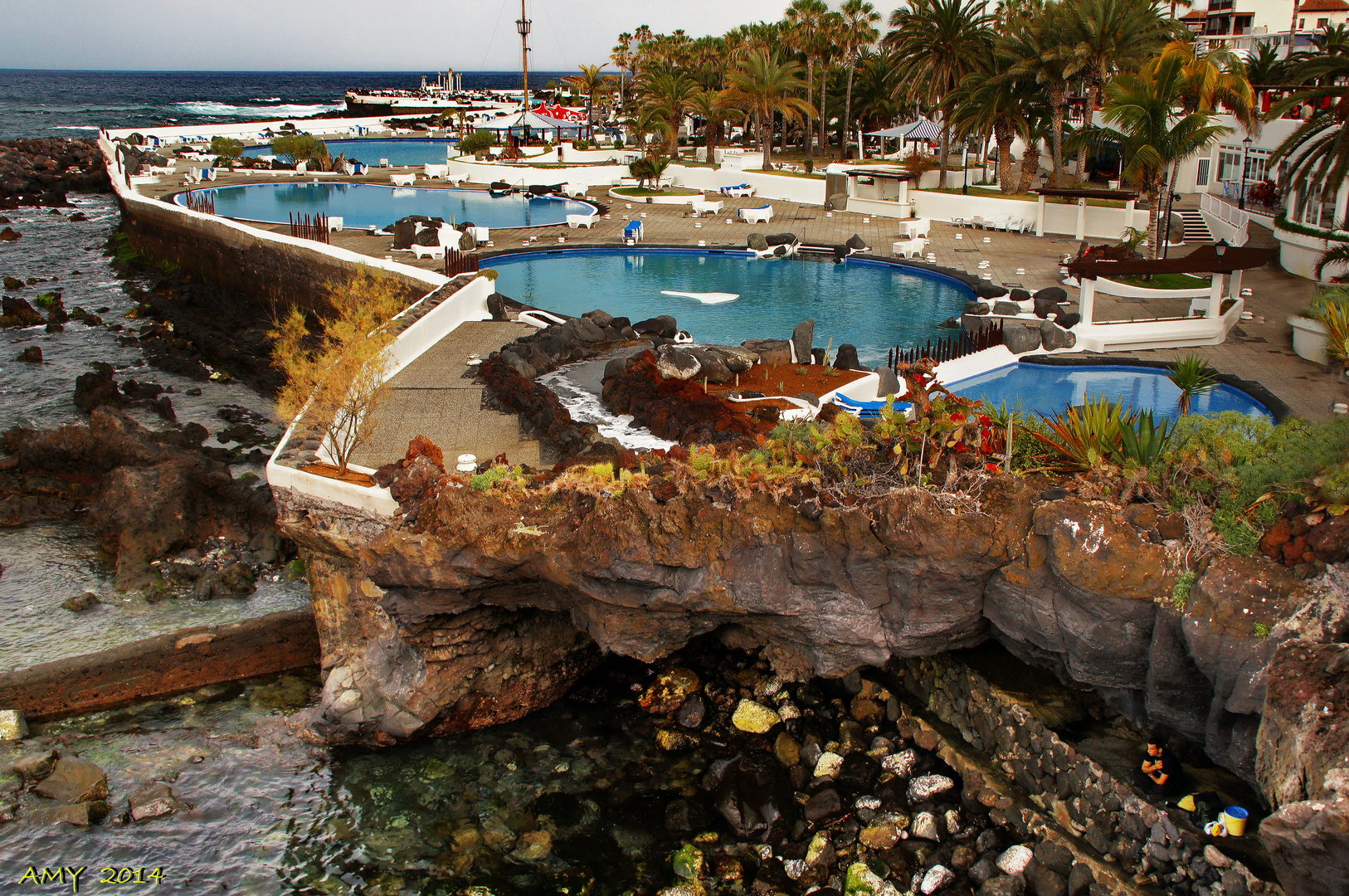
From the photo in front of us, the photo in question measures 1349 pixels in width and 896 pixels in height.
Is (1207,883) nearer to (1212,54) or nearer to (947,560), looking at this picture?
(947,560)

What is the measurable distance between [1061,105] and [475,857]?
32585 mm

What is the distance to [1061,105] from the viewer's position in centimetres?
3419

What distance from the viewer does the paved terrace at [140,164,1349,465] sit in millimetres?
14805

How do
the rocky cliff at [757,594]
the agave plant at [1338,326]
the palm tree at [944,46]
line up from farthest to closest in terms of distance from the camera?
the palm tree at [944,46], the agave plant at [1338,326], the rocky cliff at [757,594]

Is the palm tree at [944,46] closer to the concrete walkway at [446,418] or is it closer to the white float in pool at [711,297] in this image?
the white float in pool at [711,297]

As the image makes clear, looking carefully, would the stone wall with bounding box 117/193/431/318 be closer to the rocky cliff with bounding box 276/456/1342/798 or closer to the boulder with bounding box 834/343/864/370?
the boulder with bounding box 834/343/864/370

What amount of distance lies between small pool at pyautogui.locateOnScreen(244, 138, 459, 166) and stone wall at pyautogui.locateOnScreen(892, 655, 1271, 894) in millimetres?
55850

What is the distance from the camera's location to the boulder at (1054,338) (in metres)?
20.0

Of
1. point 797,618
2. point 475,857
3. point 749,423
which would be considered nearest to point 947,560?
point 797,618

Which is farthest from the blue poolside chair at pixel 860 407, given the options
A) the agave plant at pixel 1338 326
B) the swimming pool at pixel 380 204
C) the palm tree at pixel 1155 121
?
the swimming pool at pixel 380 204

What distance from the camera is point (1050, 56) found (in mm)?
31844

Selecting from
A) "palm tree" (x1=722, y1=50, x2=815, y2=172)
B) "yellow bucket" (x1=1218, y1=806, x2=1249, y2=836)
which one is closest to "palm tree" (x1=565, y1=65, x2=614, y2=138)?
"palm tree" (x1=722, y1=50, x2=815, y2=172)

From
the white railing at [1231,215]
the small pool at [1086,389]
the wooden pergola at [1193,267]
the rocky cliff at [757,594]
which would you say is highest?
the white railing at [1231,215]

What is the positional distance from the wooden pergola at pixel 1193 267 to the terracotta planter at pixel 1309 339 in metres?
1.45
